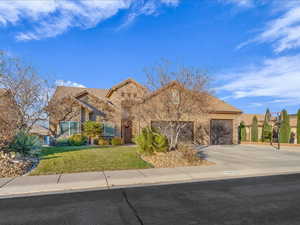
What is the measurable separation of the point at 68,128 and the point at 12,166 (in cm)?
1133

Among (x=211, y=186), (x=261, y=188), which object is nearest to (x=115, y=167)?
(x=211, y=186)

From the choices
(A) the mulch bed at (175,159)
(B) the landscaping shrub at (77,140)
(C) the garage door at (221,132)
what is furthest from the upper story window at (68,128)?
Result: (C) the garage door at (221,132)

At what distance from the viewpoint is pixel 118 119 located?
20.6 meters

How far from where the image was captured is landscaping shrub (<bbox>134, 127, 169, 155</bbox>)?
11.1 meters

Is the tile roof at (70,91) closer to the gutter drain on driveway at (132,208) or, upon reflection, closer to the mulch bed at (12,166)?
the mulch bed at (12,166)

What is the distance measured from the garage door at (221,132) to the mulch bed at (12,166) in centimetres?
1819

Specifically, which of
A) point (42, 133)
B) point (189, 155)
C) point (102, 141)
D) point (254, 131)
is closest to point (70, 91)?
point (42, 133)

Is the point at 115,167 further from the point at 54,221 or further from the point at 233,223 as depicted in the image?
the point at 233,223

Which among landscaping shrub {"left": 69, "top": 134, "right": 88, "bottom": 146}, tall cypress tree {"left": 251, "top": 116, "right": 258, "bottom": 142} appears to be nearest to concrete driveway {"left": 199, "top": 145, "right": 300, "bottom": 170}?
landscaping shrub {"left": 69, "top": 134, "right": 88, "bottom": 146}

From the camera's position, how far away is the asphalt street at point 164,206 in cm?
398

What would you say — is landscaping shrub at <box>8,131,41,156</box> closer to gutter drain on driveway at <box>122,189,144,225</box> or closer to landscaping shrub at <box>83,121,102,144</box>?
gutter drain on driveway at <box>122,189,144,225</box>

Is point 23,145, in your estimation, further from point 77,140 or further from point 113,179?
point 77,140

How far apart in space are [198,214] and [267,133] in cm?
2558

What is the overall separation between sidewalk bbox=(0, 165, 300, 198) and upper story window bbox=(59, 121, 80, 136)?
12.2 meters
